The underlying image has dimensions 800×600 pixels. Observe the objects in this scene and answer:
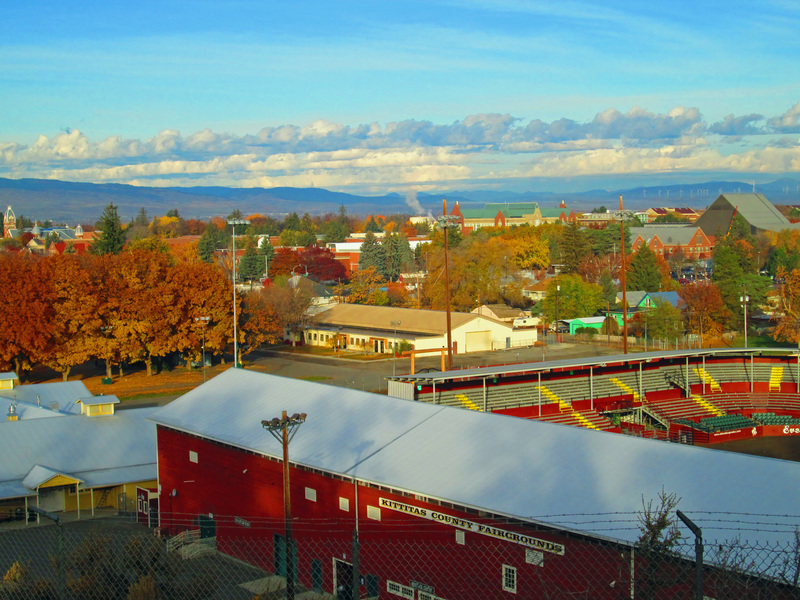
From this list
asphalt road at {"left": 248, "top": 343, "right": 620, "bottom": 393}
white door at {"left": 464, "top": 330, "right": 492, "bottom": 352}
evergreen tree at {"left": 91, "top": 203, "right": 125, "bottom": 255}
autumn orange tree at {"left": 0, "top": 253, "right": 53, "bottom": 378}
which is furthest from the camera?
evergreen tree at {"left": 91, "top": 203, "right": 125, "bottom": 255}

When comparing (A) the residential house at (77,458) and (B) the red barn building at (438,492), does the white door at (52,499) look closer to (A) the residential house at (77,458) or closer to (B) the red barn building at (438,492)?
(A) the residential house at (77,458)

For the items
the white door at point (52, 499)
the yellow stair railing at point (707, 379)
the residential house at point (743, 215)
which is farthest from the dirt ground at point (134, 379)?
the residential house at point (743, 215)

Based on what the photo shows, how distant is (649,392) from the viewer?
35.1 m

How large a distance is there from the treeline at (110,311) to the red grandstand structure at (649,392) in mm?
19546

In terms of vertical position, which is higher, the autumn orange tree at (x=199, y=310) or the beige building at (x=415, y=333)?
the autumn orange tree at (x=199, y=310)

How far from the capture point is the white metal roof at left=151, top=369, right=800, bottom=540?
12688 mm

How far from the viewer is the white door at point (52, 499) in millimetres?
23172

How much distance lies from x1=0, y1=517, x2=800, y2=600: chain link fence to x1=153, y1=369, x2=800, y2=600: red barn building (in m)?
0.04

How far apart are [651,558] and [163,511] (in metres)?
16.1

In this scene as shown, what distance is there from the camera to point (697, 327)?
56656 mm

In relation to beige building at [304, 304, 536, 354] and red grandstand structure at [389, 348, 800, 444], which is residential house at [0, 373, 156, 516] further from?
beige building at [304, 304, 536, 354]

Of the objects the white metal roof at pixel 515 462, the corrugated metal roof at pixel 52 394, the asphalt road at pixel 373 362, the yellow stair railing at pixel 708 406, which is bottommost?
the asphalt road at pixel 373 362

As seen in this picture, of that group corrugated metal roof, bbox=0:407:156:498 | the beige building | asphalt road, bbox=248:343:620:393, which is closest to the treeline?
asphalt road, bbox=248:343:620:393

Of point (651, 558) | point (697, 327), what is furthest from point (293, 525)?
point (697, 327)
